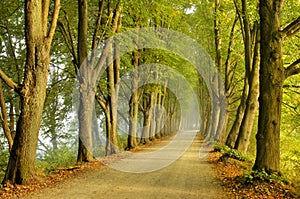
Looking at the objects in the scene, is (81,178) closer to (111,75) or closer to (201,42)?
(111,75)

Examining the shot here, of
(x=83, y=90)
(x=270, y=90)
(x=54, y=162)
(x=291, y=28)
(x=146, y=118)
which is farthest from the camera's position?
(x=146, y=118)

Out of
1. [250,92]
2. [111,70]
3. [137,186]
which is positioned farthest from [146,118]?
[137,186]

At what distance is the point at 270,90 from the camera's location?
30.0 feet

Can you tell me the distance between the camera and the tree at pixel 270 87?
9.11 meters

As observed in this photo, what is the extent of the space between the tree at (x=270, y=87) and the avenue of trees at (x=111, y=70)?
0.03 metres

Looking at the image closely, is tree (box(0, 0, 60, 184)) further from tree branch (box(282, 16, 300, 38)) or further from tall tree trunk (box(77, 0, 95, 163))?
tree branch (box(282, 16, 300, 38))

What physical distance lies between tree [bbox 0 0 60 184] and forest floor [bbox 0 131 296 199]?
59cm

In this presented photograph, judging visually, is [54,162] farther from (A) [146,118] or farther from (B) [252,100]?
(A) [146,118]

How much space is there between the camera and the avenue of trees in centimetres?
909

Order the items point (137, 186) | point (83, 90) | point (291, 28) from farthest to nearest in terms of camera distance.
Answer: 1. point (83, 90)
2. point (291, 28)
3. point (137, 186)

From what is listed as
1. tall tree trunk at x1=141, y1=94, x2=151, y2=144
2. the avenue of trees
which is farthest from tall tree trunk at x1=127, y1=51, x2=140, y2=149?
tall tree trunk at x1=141, y1=94, x2=151, y2=144

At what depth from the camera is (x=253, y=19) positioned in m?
15.1

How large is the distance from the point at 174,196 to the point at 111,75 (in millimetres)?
11470

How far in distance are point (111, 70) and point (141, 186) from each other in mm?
10433
